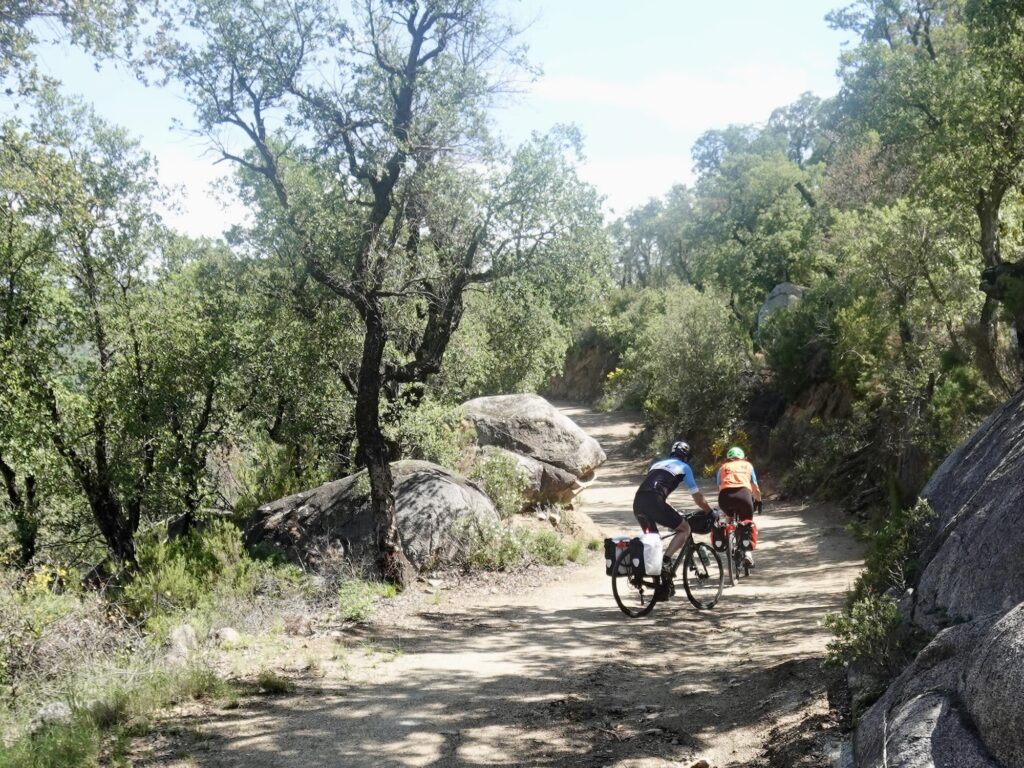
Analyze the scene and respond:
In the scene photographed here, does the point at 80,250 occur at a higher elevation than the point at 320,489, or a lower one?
higher

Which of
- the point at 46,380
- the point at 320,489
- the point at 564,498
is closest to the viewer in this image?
the point at 46,380

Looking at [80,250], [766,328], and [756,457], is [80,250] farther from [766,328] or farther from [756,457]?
[766,328]

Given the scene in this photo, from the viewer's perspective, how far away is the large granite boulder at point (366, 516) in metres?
12.7

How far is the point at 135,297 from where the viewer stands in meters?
13.6

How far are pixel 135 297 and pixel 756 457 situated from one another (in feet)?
59.8

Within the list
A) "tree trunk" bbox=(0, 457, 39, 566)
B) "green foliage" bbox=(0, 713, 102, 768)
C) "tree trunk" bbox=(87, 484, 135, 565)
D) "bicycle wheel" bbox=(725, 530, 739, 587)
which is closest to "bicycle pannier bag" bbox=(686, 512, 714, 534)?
"bicycle wheel" bbox=(725, 530, 739, 587)

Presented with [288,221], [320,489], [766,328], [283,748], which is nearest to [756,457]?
[766,328]

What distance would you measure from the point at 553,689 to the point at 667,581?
3.09 metres

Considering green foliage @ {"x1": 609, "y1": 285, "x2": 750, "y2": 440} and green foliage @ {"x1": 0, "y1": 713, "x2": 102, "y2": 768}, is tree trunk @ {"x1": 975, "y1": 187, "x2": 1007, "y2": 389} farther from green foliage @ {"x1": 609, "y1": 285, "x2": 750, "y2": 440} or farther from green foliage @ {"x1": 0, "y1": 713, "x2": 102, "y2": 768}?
green foliage @ {"x1": 0, "y1": 713, "x2": 102, "y2": 768}

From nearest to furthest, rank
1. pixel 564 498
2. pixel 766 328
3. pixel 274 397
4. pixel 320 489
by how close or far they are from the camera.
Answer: pixel 320 489, pixel 274 397, pixel 564 498, pixel 766 328

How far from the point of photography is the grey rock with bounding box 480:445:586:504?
1672 cm

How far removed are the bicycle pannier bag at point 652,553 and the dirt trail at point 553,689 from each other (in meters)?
0.67

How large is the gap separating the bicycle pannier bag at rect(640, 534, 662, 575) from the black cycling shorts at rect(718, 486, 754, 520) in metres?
2.11

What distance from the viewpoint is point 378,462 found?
478 inches
